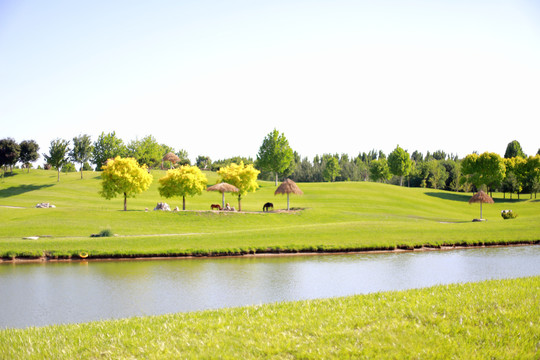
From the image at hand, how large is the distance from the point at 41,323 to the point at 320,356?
11078 mm

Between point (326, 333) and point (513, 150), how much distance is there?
130m

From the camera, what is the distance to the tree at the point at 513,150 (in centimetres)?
11813

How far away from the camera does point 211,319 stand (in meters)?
10.2

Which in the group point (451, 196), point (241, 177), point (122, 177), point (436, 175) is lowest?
point (451, 196)

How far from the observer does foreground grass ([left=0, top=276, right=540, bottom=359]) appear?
7914mm

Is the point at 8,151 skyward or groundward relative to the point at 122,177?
skyward

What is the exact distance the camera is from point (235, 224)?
47531mm

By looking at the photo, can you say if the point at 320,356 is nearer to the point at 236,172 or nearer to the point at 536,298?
the point at 536,298

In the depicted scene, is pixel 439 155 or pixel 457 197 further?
pixel 439 155

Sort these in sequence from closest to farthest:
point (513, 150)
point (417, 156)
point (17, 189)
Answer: point (17, 189) → point (513, 150) → point (417, 156)

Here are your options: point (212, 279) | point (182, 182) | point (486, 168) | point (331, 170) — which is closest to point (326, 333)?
point (212, 279)

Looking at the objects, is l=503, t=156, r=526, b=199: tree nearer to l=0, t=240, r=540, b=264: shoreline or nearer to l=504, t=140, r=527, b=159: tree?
l=504, t=140, r=527, b=159: tree

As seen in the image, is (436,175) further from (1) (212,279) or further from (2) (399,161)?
(1) (212,279)

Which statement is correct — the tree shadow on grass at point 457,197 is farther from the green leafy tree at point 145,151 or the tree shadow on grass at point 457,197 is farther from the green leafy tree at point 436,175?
the green leafy tree at point 145,151
